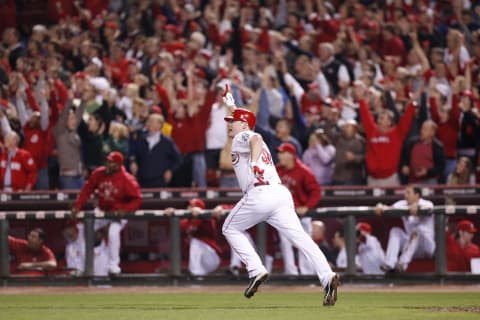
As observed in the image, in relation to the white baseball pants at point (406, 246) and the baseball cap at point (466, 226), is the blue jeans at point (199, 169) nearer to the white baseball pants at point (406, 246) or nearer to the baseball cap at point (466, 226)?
the white baseball pants at point (406, 246)

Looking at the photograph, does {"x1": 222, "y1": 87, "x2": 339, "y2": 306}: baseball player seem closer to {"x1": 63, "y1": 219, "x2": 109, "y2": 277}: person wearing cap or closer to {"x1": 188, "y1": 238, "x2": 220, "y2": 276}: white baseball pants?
{"x1": 188, "y1": 238, "x2": 220, "y2": 276}: white baseball pants

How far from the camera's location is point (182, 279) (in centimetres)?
1432

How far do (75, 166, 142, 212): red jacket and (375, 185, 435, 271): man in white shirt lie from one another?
10.6 ft

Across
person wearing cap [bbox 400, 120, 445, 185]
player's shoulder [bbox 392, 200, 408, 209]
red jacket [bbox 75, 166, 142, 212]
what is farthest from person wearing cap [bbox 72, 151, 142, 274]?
person wearing cap [bbox 400, 120, 445, 185]

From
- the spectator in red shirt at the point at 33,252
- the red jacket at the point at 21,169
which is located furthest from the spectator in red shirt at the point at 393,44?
the spectator in red shirt at the point at 33,252

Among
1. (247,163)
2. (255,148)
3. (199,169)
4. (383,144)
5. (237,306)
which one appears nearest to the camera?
(255,148)

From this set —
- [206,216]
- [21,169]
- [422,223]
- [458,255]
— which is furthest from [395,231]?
[21,169]

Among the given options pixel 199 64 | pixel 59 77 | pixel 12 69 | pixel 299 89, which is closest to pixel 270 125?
pixel 299 89

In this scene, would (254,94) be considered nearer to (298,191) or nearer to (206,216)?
(298,191)

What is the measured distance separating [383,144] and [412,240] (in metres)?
1.89

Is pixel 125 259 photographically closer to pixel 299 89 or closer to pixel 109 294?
pixel 109 294

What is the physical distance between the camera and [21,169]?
51.5ft

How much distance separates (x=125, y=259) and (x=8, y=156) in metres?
2.64

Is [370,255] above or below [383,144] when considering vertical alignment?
below
